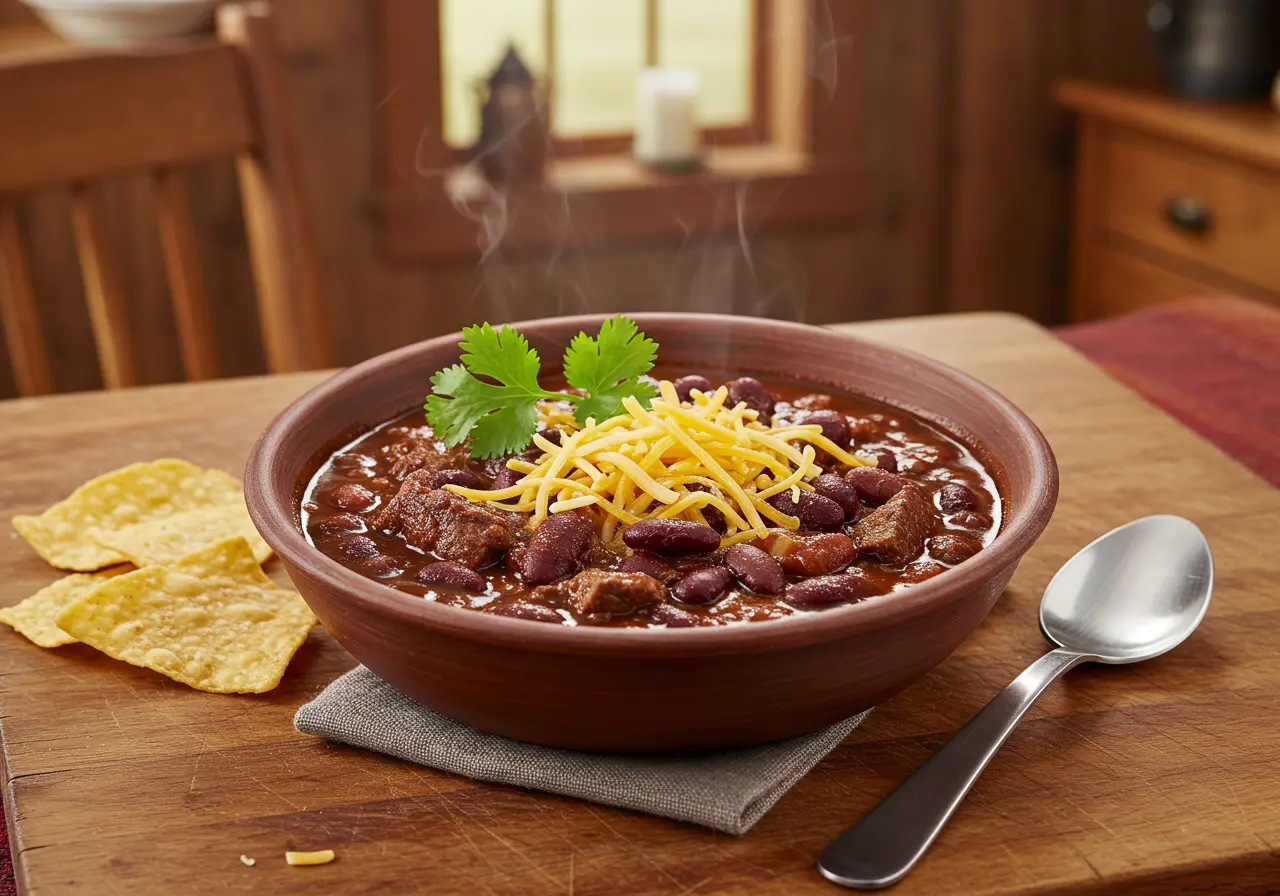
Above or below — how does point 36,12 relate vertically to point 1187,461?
above

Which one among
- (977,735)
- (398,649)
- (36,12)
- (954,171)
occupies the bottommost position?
(954,171)

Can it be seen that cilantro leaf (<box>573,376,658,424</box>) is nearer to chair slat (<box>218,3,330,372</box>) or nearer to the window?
chair slat (<box>218,3,330,372</box>)

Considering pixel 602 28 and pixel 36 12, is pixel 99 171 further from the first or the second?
pixel 602 28

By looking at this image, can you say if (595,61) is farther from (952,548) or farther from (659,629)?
(659,629)

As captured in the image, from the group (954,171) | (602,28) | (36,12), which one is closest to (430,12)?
(602,28)

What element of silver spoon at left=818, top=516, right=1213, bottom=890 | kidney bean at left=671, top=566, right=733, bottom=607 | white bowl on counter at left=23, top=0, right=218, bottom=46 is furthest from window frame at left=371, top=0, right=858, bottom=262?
kidney bean at left=671, top=566, right=733, bottom=607


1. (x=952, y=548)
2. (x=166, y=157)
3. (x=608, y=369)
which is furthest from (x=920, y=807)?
(x=166, y=157)

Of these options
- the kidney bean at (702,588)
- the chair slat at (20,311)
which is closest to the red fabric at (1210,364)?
the kidney bean at (702,588)
